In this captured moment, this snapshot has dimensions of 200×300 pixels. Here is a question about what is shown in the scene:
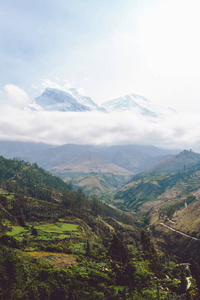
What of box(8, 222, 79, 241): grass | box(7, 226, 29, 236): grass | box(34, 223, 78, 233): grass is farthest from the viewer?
box(34, 223, 78, 233): grass

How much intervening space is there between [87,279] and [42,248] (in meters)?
36.1

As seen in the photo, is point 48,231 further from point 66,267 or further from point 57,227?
point 66,267

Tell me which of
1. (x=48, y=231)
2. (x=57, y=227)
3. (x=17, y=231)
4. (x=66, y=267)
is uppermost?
(x=66, y=267)

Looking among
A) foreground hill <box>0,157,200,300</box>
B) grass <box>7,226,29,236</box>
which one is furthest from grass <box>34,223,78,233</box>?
grass <box>7,226,29,236</box>

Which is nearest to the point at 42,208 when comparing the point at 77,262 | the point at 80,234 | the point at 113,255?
the point at 80,234

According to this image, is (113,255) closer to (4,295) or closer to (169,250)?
(4,295)

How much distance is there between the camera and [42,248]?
3521 inches

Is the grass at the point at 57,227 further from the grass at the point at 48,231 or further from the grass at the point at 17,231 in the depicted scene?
the grass at the point at 17,231

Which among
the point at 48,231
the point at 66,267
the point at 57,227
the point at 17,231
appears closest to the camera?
the point at 66,267

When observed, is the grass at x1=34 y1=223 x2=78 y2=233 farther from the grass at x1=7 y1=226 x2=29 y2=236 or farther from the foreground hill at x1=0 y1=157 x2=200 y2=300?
the grass at x1=7 y1=226 x2=29 y2=236

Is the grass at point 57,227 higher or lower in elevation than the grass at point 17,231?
lower

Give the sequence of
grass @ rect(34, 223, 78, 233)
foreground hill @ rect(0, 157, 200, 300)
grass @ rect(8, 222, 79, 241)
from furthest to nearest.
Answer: grass @ rect(34, 223, 78, 233)
grass @ rect(8, 222, 79, 241)
foreground hill @ rect(0, 157, 200, 300)

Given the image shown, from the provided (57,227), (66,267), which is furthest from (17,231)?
(66,267)

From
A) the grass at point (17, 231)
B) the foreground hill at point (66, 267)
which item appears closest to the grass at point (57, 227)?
the foreground hill at point (66, 267)
